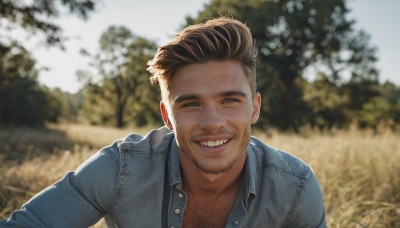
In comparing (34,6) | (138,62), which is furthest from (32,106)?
(138,62)

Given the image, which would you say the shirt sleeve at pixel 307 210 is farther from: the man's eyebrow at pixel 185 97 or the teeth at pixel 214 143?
the man's eyebrow at pixel 185 97

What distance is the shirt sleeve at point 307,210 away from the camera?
2.21 meters

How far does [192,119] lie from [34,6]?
34.3ft

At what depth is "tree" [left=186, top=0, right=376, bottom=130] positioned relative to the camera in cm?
2280

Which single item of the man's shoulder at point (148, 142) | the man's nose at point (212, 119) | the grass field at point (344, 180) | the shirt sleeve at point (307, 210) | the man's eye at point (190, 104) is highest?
the man's eye at point (190, 104)

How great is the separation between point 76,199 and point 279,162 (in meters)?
1.26

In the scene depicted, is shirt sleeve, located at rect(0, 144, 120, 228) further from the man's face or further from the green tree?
the green tree

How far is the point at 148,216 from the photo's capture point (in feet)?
7.12

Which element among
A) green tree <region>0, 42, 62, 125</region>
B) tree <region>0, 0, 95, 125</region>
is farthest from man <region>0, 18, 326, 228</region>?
green tree <region>0, 42, 62, 125</region>

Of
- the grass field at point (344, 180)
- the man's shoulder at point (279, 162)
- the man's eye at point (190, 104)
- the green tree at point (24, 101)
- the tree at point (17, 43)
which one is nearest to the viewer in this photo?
the man's eye at point (190, 104)

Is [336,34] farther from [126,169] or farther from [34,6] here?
[126,169]

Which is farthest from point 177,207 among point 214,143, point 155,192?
point 214,143

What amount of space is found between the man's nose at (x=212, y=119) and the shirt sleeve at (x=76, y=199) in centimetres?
56

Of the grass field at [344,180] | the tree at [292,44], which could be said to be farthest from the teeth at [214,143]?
the tree at [292,44]
